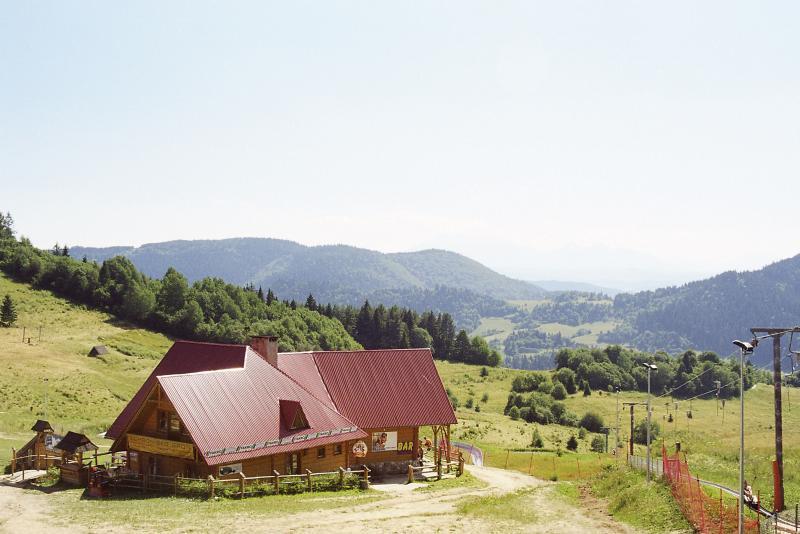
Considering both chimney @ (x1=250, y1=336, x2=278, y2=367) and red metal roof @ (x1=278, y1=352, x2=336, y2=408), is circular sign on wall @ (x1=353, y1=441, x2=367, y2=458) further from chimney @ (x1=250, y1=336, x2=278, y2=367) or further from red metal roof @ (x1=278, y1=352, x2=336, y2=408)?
chimney @ (x1=250, y1=336, x2=278, y2=367)

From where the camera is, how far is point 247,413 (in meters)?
40.9

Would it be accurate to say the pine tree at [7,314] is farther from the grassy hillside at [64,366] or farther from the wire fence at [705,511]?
the wire fence at [705,511]

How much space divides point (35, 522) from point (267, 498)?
36.4ft

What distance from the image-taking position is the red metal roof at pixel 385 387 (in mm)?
48344

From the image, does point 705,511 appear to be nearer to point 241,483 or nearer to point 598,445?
point 241,483

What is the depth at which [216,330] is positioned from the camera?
139375 millimetres

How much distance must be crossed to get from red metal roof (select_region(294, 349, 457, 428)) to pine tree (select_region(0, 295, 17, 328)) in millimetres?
79007

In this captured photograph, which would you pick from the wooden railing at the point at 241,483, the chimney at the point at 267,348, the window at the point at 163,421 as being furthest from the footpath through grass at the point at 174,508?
the chimney at the point at 267,348

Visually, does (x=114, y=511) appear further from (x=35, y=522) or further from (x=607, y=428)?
(x=607, y=428)

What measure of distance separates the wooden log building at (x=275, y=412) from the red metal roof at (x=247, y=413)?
63 millimetres

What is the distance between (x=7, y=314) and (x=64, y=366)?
31334 mm

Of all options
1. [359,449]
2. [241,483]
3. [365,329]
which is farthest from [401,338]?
[241,483]

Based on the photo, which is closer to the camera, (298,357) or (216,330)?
(298,357)

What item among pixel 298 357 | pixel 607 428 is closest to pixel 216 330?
pixel 607 428
